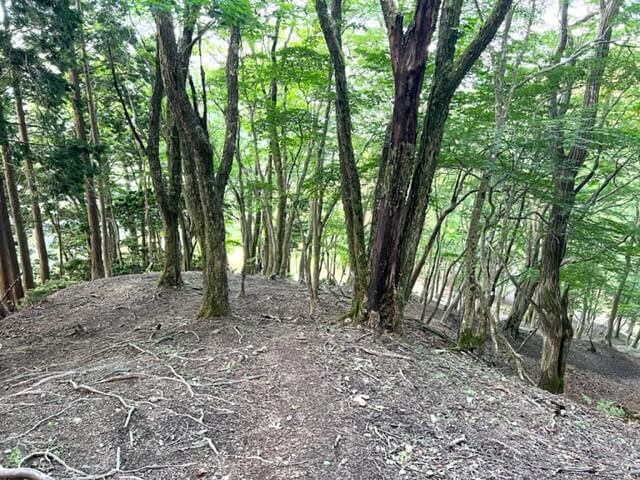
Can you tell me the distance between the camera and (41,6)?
596 cm

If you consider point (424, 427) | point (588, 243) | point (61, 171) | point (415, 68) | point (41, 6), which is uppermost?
point (41, 6)

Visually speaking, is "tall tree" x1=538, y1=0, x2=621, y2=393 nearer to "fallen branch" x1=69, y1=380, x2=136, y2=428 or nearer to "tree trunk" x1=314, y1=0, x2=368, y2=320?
"tree trunk" x1=314, y1=0, x2=368, y2=320

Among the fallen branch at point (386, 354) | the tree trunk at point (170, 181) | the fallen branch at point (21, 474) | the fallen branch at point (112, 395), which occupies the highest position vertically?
the tree trunk at point (170, 181)

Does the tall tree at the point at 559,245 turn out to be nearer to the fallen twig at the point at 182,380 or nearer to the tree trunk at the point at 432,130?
the tree trunk at the point at 432,130

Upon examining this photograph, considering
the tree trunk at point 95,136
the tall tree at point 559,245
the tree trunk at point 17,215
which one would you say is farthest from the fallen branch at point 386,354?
the tree trunk at point 17,215

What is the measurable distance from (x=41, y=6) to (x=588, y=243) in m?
9.99

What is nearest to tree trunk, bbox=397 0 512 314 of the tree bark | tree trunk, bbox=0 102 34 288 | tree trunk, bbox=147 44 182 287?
the tree bark

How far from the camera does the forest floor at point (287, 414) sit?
90.1 inches

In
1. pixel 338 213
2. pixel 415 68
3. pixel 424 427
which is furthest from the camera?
pixel 338 213

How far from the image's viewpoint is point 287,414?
275cm

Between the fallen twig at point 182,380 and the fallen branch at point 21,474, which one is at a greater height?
the fallen branch at point 21,474

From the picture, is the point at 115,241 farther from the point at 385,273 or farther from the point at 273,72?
the point at 385,273

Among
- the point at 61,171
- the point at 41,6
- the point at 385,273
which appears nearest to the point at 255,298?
the point at 385,273

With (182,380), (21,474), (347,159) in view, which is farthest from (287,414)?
(347,159)
